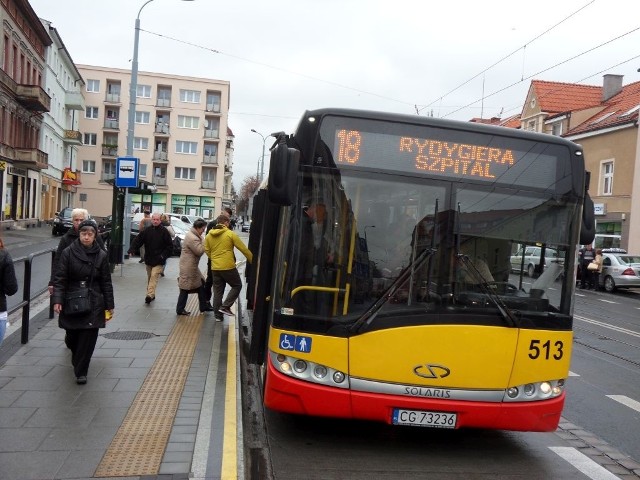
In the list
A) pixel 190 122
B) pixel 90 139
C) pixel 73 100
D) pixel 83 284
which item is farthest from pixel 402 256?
pixel 90 139

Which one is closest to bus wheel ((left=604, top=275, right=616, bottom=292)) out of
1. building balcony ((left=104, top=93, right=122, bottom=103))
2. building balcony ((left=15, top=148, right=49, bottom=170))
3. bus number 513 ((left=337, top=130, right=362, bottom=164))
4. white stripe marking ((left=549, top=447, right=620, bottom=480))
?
white stripe marking ((left=549, top=447, right=620, bottom=480))

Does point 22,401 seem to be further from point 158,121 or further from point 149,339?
point 158,121

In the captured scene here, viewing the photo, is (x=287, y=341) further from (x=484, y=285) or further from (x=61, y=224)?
(x=61, y=224)

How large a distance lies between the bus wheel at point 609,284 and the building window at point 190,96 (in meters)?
61.1

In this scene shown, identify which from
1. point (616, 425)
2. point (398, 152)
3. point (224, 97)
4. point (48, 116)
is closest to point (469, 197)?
point (398, 152)

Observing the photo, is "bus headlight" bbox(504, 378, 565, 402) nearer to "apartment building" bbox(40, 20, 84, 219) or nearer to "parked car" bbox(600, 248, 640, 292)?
"parked car" bbox(600, 248, 640, 292)

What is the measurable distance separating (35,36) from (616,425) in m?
50.5

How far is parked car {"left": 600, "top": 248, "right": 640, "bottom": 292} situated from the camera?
26078 millimetres

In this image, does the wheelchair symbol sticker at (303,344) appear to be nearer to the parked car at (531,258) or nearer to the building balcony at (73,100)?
the parked car at (531,258)

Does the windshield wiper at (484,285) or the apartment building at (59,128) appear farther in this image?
the apartment building at (59,128)

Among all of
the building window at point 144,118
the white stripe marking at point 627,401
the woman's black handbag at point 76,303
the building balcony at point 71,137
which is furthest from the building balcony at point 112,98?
the white stripe marking at point 627,401

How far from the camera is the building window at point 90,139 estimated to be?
78.2m

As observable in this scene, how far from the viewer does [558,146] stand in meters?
5.72

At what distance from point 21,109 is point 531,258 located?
46.8m
